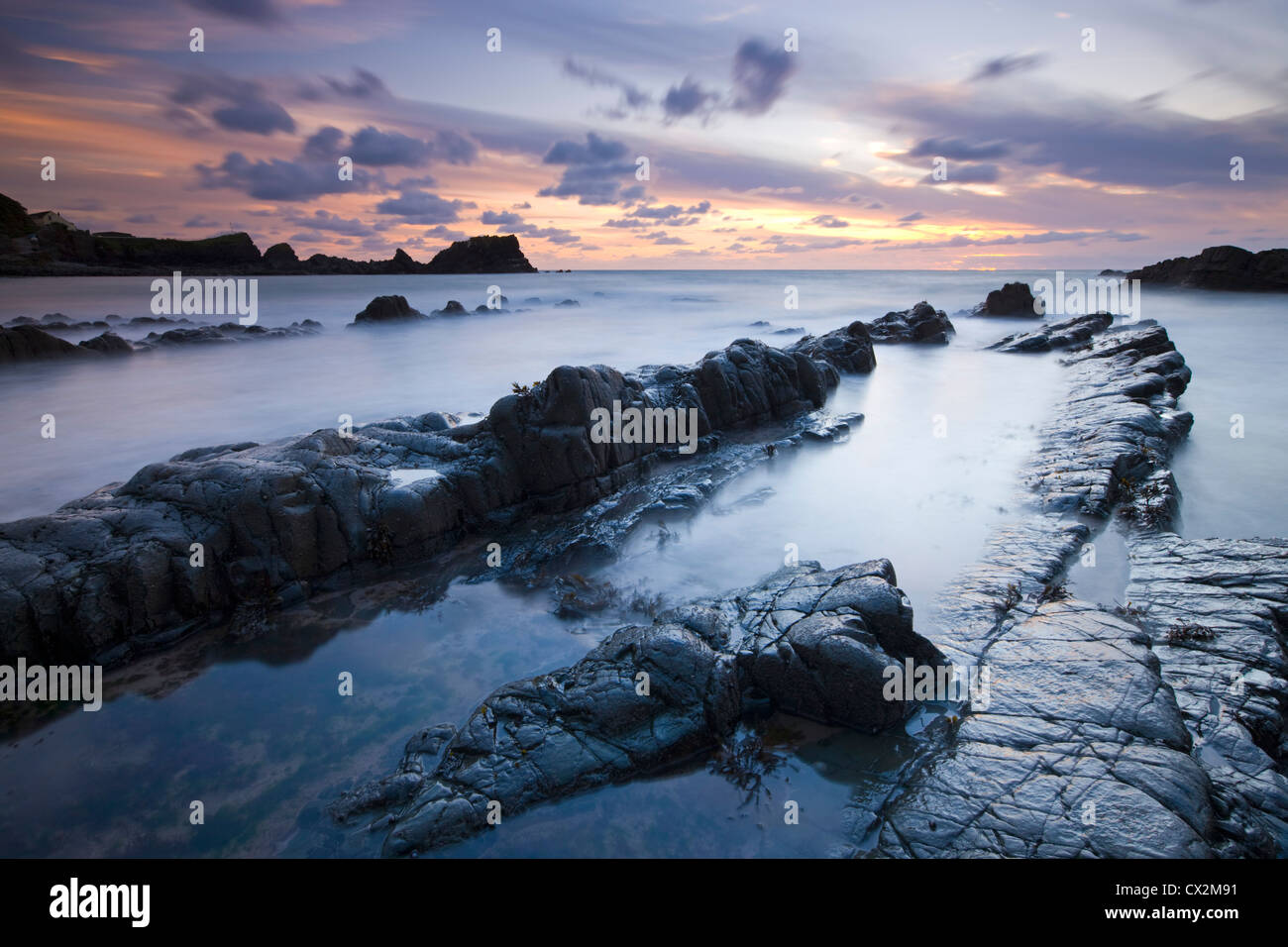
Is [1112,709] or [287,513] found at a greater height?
[287,513]

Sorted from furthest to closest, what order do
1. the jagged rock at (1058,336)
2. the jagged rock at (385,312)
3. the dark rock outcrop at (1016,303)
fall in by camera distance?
the dark rock outcrop at (1016,303) < the jagged rock at (385,312) < the jagged rock at (1058,336)

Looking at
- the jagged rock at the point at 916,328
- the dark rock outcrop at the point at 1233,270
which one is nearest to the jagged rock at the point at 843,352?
the jagged rock at the point at 916,328

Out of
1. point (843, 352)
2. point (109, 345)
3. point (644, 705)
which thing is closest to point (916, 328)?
point (843, 352)

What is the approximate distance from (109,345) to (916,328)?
4458 cm

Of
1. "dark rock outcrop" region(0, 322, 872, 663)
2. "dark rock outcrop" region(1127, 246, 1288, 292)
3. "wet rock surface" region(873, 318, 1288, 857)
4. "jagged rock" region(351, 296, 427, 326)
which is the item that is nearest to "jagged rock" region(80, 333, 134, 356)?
"jagged rock" region(351, 296, 427, 326)

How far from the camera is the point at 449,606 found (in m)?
9.53

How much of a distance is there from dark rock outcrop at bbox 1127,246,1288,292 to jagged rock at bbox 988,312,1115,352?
1533 inches

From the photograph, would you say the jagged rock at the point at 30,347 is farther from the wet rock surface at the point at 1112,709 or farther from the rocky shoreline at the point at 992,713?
the wet rock surface at the point at 1112,709

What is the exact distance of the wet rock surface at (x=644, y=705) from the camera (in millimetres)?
5875

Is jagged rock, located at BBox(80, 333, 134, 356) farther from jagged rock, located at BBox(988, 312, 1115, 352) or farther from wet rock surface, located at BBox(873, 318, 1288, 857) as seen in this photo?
jagged rock, located at BBox(988, 312, 1115, 352)

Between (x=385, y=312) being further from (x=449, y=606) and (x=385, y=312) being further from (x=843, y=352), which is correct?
(x=449, y=606)

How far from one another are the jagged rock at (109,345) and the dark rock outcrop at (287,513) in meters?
24.8

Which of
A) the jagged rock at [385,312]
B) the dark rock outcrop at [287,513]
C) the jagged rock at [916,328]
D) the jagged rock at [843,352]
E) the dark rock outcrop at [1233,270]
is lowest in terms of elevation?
the dark rock outcrop at [287,513]
